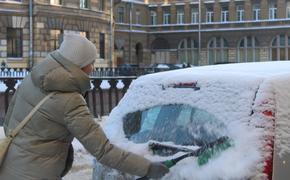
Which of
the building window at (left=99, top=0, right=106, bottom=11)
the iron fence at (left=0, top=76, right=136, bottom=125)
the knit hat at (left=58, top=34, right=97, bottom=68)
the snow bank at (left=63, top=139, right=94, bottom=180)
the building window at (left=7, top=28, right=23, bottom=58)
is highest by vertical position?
the building window at (left=99, top=0, right=106, bottom=11)

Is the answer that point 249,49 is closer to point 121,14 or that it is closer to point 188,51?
point 188,51

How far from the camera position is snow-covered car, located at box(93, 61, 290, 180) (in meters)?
3.62

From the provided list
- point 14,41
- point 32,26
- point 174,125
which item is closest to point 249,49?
point 32,26

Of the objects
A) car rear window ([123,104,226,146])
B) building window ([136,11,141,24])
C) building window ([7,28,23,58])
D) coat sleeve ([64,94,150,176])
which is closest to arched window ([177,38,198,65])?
building window ([136,11,141,24])

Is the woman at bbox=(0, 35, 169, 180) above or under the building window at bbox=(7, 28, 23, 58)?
under

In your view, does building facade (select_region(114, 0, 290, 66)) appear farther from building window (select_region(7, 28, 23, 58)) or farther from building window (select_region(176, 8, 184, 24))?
building window (select_region(7, 28, 23, 58))

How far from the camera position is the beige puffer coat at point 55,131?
3.43m

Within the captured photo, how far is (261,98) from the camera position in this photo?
372 centimetres

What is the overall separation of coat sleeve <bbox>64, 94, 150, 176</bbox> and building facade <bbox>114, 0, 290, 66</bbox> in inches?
2402

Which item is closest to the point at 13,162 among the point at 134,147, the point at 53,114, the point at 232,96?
the point at 53,114

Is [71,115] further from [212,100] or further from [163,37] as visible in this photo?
[163,37]

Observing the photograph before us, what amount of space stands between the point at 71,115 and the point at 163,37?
69141 mm

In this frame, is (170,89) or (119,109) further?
(119,109)

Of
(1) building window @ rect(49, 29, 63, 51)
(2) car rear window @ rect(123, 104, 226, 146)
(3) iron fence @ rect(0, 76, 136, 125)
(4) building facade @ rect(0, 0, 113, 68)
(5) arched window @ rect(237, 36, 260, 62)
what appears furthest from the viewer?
(5) arched window @ rect(237, 36, 260, 62)
